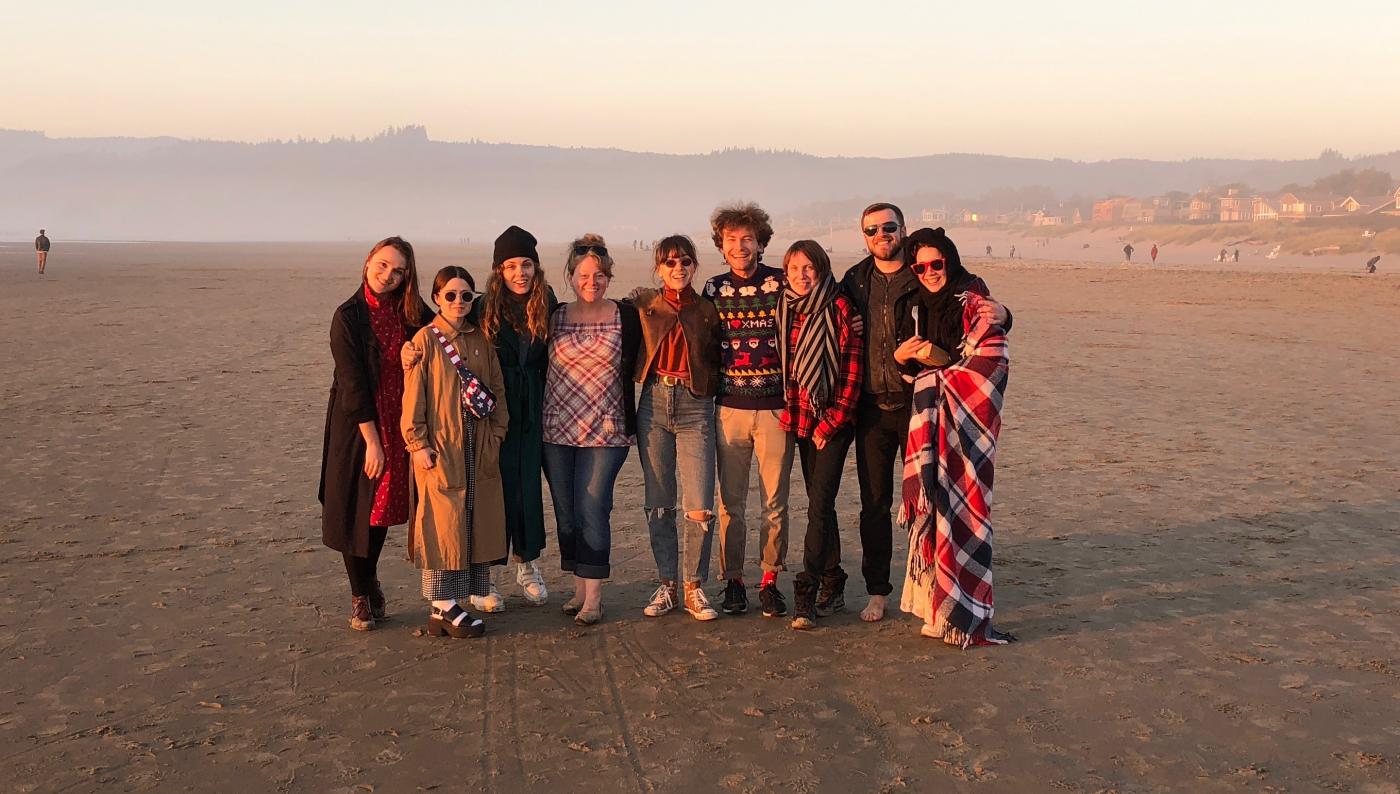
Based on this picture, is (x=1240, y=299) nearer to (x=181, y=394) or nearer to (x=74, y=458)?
(x=181, y=394)

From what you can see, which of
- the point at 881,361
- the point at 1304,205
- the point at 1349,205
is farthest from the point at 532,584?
the point at 1304,205

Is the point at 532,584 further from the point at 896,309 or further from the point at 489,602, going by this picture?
the point at 896,309

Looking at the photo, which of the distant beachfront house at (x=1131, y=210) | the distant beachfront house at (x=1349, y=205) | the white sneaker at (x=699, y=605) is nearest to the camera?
the white sneaker at (x=699, y=605)

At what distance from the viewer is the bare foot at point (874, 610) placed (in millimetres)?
5793

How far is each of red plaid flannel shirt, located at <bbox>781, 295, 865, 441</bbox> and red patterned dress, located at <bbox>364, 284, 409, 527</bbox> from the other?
5.83 ft

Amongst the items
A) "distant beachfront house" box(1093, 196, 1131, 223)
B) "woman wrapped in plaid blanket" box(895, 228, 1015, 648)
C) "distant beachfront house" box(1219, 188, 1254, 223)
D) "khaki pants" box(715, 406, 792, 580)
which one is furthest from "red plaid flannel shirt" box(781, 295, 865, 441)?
"distant beachfront house" box(1093, 196, 1131, 223)

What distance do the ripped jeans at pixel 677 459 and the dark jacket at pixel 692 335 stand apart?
0.34 ft

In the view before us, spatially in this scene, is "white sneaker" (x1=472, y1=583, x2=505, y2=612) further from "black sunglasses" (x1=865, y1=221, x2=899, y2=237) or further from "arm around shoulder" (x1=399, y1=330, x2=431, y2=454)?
"black sunglasses" (x1=865, y1=221, x2=899, y2=237)

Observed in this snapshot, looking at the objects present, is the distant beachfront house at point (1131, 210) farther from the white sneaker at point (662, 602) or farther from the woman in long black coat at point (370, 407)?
the woman in long black coat at point (370, 407)

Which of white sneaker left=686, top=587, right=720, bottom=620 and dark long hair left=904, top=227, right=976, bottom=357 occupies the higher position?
dark long hair left=904, top=227, right=976, bottom=357

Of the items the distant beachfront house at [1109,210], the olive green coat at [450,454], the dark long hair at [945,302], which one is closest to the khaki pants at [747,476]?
the dark long hair at [945,302]

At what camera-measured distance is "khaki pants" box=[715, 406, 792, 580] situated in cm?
554

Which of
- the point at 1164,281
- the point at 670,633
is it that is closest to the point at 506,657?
the point at 670,633

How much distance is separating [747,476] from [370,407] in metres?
1.76
